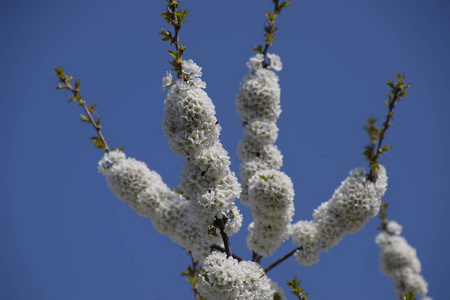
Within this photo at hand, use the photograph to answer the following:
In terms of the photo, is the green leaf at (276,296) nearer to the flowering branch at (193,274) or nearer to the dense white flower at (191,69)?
the flowering branch at (193,274)

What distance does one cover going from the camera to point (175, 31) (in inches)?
184

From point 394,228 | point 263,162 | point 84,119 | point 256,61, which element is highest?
point 394,228

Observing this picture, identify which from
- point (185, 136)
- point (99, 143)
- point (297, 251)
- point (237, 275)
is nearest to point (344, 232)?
point (297, 251)

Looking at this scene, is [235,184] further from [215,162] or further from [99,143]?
[99,143]

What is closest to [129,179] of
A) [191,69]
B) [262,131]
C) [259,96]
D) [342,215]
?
[262,131]

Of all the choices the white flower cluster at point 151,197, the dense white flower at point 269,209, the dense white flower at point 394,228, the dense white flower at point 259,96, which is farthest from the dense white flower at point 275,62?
the dense white flower at point 394,228

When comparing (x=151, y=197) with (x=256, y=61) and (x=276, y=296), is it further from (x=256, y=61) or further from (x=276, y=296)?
(x=256, y=61)

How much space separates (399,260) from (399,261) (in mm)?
28

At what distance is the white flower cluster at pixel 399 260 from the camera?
10.2 meters

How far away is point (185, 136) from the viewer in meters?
4.45

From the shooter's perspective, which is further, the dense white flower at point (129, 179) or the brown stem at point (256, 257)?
the dense white flower at point (129, 179)

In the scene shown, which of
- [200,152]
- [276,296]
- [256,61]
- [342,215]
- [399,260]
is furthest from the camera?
[399,260]

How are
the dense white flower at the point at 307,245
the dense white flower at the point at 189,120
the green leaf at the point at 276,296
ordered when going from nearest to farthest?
the dense white flower at the point at 189,120
the green leaf at the point at 276,296
the dense white flower at the point at 307,245

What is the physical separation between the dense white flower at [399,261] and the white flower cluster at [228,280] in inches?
262
